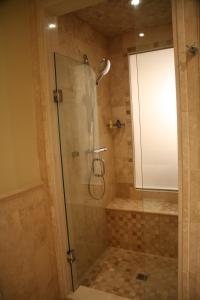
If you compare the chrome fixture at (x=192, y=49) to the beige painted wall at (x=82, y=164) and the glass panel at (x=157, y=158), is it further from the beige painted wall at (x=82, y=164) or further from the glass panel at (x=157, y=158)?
the beige painted wall at (x=82, y=164)

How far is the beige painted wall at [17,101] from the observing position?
1.68m

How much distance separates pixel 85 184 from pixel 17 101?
1008mm

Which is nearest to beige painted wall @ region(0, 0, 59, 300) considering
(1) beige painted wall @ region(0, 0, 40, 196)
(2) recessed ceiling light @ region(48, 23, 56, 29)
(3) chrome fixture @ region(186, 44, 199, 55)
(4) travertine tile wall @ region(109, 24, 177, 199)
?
(1) beige painted wall @ region(0, 0, 40, 196)

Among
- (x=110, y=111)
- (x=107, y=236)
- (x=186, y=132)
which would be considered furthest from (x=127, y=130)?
(x=186, y=132)

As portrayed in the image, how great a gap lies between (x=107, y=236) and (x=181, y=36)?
2.21 meters

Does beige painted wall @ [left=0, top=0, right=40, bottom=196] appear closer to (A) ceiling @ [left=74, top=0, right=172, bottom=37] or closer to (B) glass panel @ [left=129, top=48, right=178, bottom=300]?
(A) ceiling @ [left=74, top=0, right=172, bottom=37]

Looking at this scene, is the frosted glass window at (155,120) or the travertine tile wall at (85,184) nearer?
the travertine tile wall at (85,184)

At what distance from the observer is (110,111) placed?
9.30 feet

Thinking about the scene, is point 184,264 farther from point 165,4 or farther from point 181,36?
point 165,4

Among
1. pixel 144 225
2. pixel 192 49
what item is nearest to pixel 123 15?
pixel 192 49

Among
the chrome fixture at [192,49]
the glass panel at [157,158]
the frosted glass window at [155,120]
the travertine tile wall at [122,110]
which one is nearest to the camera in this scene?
the chrome fixture at [192,49]

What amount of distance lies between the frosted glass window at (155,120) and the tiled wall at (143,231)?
1.12 feet

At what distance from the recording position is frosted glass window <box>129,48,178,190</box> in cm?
223

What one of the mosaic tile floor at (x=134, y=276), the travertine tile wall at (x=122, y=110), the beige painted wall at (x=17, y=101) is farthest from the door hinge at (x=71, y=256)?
the travertine tile wall at (x=122, y=110)
